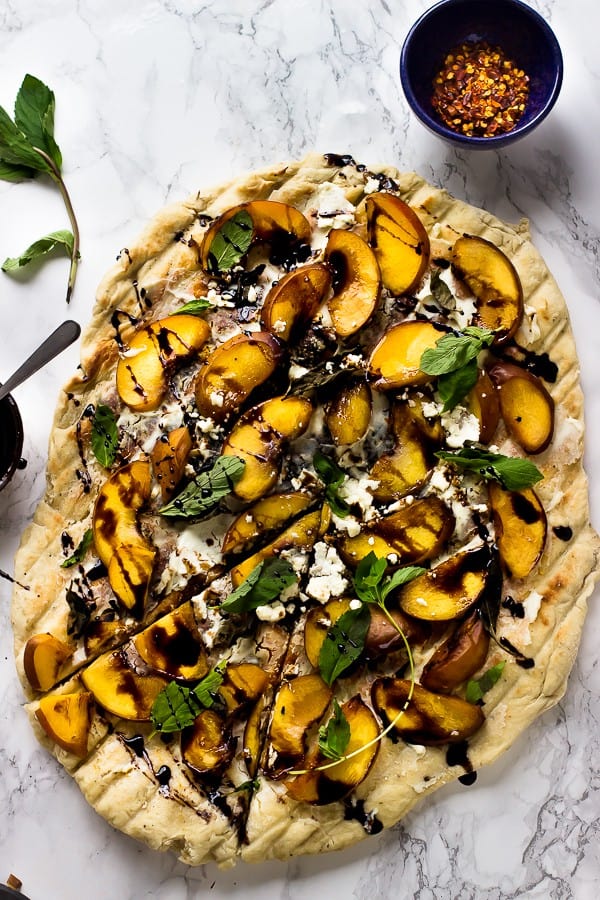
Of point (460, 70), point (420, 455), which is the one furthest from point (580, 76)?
point (420, 455)

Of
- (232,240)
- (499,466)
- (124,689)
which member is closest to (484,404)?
(499,466)

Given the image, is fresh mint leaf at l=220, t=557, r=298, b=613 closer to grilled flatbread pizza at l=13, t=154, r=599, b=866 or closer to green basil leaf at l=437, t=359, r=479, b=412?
grilled flatbread pizza at l=13, t=154, r=599, b=866

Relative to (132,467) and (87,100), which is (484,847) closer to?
(132,467)

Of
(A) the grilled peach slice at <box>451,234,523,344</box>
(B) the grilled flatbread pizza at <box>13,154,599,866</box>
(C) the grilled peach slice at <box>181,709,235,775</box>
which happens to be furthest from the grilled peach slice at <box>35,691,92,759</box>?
(A) the grilled peach slice at <box>451,234,523,344</box>

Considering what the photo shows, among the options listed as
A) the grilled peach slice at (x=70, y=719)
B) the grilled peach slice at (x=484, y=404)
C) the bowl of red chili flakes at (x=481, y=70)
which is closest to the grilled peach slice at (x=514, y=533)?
the grilled peach slice at (x=484, y=404)

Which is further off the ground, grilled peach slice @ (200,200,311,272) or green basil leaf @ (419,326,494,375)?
grilled peach slice @ (200,200,311,272)
